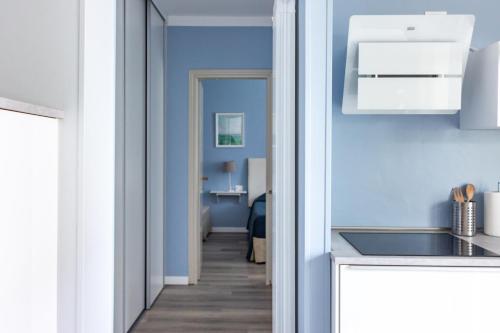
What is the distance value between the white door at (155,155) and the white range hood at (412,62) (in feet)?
7.15

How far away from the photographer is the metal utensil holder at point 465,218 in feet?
6.84

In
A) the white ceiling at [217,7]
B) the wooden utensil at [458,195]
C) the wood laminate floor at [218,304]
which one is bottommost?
the wood laminate floor at [218,304]

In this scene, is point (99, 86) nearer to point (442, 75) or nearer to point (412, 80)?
point (412, 80)

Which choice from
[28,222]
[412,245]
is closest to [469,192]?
[412,245]

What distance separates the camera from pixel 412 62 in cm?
193

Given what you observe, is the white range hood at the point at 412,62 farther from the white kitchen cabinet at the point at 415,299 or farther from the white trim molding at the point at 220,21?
the white trim molding at the point at 220,21

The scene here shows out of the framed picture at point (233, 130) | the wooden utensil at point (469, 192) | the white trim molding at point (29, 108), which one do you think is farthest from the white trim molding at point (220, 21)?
the framed picture at point (233, 130)

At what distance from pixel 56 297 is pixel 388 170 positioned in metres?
1.69

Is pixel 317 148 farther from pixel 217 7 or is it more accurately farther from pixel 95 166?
pixel 217 7

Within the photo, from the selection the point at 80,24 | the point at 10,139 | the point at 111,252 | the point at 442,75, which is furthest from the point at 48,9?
the point at 442,75

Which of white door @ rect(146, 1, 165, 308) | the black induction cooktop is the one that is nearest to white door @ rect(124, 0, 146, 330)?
white door @ rect(146, 1, 165, 308)

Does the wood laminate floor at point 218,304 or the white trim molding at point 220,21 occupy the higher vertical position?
the white trim molding at point 220,21

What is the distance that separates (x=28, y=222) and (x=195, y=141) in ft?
9.70

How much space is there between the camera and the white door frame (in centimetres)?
423
